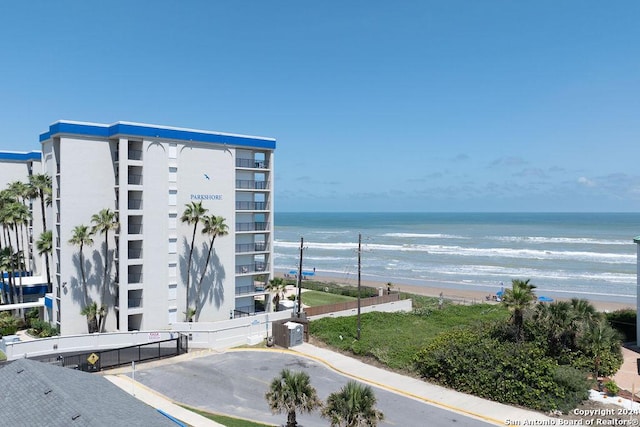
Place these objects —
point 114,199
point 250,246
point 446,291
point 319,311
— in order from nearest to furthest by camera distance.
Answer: point 114,199
point 319,311
point 250,246
point 446,291

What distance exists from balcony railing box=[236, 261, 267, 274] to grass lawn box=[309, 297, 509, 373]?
811cm

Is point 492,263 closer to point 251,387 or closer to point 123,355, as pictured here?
point 251,387

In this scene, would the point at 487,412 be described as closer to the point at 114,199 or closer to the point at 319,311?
the point at 319,311

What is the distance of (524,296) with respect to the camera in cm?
2545

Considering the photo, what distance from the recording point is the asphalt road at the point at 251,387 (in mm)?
21016

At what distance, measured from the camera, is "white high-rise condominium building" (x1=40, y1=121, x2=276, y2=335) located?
110 ft

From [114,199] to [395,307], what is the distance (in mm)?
25391

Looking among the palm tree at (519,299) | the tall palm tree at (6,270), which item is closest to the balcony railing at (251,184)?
→ the tall palm tree at (6,270)

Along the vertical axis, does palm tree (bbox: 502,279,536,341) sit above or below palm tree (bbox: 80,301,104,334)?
above

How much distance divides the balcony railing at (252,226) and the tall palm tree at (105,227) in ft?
32.7

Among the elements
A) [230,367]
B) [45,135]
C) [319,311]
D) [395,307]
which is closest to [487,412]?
[230,367]

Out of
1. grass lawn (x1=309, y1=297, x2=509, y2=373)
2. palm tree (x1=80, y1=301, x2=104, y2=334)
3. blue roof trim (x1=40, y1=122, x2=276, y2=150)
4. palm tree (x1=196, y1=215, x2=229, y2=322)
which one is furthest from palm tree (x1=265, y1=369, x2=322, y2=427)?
blue roof trim (x1=40, y1=122, x2=276, y2=150)

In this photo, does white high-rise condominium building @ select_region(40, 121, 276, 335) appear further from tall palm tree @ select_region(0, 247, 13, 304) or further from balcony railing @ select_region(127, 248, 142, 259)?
tall palm tree @ select_region(0, 247, 13, 304)

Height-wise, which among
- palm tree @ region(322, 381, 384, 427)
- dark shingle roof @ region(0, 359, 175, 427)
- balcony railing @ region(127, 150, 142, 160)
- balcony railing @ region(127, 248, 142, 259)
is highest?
balcony railing @ region(127, 150, 142, 160)
